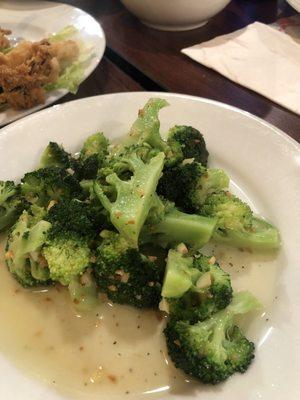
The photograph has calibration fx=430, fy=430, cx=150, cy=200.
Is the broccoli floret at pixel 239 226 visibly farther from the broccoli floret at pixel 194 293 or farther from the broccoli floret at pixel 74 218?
the broccoli floret at pixel 74 218

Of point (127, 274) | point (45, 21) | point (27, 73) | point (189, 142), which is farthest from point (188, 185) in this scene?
point (45, 21)

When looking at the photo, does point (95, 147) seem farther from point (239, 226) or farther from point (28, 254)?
point (239, 226)

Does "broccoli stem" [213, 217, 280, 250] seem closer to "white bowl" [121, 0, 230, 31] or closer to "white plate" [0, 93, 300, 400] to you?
"white plate" [0, 93, 300, 400]

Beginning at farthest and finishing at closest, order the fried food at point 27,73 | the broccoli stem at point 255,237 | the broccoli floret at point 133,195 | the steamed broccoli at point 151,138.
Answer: the fried food at point 27,73 → the steamed broccoli at point 151,138 → the broccoli stem at point 255,237 → the broccoli floret at point 133,195

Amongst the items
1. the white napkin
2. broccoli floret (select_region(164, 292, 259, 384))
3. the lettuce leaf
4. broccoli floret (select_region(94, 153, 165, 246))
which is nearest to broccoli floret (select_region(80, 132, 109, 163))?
broccoli floret (select_region(94, 153, 165, 246))

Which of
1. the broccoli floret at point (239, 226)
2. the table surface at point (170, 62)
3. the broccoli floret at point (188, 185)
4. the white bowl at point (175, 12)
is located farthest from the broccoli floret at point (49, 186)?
the white bowl at point (175, 12)

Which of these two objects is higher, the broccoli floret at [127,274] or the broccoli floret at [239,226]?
the broccoli floret at [239,226]
